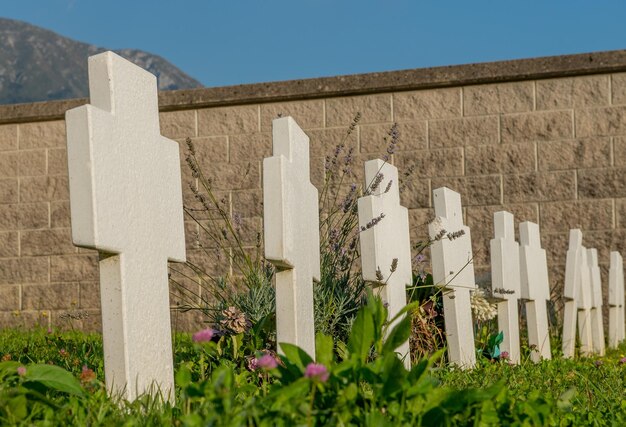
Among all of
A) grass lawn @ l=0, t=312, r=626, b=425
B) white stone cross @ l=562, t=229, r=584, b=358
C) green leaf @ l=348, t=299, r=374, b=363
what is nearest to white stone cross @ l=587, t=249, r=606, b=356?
white stone cross @ l=562, t=229, r=584, b=358

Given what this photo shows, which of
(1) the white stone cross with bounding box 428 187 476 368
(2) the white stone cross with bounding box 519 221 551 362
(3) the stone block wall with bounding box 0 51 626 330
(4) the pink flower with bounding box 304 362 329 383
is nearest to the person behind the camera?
(4) the pink flower with bounding box 304 362 329 383

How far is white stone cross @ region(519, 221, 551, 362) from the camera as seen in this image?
6363 millimetres

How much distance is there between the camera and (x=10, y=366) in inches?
97.1

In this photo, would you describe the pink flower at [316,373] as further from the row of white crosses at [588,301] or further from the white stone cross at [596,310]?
the white stone cross at [596,310]

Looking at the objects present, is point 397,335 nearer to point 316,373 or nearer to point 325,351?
point 325,351

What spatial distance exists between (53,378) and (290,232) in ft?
3.51

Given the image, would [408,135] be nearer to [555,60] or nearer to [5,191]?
[555,60]

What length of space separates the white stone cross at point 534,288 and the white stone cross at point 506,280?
0.59ft

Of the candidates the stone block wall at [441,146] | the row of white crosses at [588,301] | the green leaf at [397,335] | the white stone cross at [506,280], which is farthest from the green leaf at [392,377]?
the stone block wall at [441,146]

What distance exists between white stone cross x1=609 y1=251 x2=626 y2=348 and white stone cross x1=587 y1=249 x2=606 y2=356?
0.34 feet

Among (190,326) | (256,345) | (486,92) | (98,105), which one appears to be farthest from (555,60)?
(98,105)

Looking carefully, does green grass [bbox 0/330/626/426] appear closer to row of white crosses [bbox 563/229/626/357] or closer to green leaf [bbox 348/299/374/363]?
green leaf [bbox 348/299/374/363]

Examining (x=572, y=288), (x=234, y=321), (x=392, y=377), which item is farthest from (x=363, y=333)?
(x=572, y=288)

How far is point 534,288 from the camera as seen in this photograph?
21.4 ft
